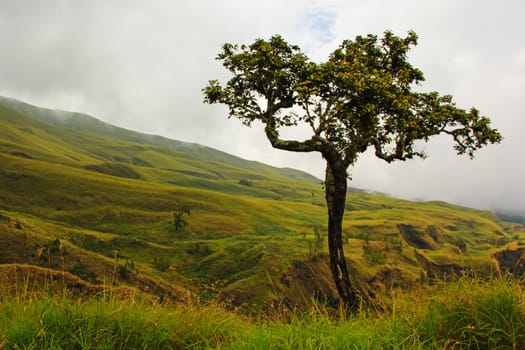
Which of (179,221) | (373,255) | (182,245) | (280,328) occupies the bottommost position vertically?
(182,245)

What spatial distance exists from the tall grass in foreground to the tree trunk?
9.83m

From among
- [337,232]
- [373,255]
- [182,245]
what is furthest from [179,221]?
[337,232]

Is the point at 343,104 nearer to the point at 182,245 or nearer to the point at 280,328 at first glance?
the point at 280,328

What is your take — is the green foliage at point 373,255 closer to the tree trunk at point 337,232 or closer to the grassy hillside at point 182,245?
the grassy hillside at point 182,245

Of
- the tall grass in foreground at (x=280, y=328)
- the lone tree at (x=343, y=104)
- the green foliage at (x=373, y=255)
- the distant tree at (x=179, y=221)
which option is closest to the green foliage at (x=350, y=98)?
the lone tree at (x=343, y=104)

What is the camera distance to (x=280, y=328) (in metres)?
6.09

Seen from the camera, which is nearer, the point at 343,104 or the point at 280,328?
the point at 280,328

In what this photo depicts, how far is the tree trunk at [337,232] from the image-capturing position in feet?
53.7

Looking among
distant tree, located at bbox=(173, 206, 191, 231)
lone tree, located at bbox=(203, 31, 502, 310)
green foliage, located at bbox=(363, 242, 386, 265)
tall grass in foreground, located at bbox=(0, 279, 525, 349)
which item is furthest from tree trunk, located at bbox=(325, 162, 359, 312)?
distant tree, located at bbox=(173, 206, 191, 231)

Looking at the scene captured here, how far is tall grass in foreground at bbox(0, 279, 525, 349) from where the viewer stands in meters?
5.46

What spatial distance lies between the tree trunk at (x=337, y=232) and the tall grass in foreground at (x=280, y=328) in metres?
9.83

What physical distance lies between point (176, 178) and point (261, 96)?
7222 inches

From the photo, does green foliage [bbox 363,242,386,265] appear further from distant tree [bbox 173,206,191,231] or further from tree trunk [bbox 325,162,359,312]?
tree trunk [bbox 325,162,359,312]

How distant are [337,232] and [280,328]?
11380 mm
